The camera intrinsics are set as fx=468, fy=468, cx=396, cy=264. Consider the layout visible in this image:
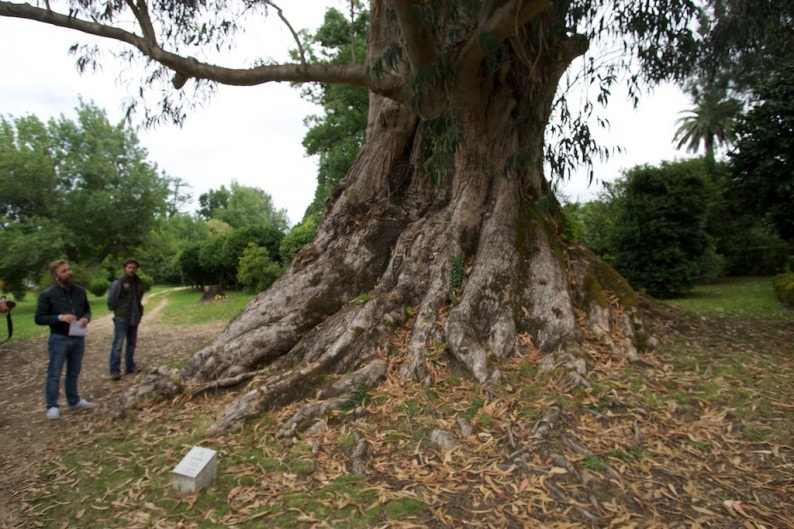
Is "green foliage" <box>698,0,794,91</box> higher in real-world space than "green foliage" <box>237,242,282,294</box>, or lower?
higher

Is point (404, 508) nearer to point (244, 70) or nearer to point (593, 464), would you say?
point (593, 464)

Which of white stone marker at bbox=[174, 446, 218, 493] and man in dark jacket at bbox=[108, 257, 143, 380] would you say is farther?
man in dark jacket at bbox=[108, 257, 143, 380]

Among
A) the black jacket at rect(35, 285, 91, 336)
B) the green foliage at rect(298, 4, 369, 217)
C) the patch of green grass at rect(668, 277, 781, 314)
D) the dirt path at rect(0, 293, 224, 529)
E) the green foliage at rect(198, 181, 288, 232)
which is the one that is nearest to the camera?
the dirt path at rect(0, 293, 224, 529)

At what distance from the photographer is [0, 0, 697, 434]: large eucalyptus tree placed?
14.6ft

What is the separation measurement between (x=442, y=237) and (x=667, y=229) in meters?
9.27

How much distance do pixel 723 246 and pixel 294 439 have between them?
20047 millimetres

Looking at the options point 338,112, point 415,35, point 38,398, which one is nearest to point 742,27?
point 415,35

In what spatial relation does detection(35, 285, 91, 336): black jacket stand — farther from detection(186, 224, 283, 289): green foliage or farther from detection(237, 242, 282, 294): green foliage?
detection(186, 224, 283, 289): green foliage

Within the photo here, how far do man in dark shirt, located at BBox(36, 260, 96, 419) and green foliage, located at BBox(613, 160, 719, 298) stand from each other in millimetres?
12525

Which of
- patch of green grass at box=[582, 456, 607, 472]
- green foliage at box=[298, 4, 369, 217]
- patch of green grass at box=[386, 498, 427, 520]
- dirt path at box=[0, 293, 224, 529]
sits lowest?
dirt path at box=[0, 293, 224, 529]

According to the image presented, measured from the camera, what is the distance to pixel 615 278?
5797 millimetres

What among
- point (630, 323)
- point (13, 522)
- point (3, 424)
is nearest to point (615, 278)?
point (630, 323)

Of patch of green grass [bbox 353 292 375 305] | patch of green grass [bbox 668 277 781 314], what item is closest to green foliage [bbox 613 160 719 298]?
patch of green grass [bbox 668 277 781 314]

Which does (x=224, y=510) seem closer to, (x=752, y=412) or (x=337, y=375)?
(x=337, y=375)
